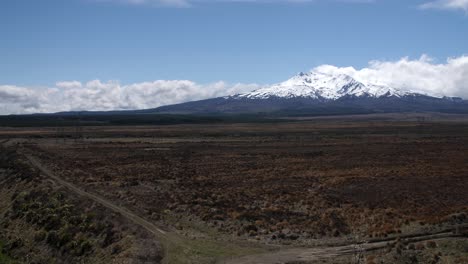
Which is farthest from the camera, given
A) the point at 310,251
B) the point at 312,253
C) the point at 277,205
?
the point at 277,205

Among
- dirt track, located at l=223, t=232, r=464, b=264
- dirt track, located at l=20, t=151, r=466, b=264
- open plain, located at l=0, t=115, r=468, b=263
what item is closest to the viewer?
dirt track, located at l=223, t=232, r=464, b=264

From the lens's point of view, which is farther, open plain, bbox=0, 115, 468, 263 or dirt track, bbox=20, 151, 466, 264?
open plain, bbox=0, 115, 468, 263

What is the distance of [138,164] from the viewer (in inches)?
2344

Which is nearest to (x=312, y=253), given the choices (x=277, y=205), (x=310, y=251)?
(x=310, y=251)

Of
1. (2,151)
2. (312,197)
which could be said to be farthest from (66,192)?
(2,151)

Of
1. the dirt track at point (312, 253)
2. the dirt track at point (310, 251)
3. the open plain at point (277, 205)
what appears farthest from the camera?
the open plain at point (277, 205)

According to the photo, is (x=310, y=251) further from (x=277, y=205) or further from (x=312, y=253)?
(x=277, y=205)

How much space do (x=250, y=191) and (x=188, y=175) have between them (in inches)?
443

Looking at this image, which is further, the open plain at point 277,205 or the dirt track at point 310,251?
the open plain at point 277,205

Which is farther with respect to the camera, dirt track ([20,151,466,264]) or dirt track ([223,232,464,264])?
dirt track ([20,151,466,264])

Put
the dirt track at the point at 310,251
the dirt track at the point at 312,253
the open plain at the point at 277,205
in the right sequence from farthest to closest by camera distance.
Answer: the open plain at the point at 277,205, the dirt track at the point at 310,251, the dirt track at the point at 312,253

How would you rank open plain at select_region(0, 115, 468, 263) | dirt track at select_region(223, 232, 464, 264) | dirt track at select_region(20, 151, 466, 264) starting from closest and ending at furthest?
1. dirt track at select_region(223, 232, 464, 264)
2. dirt track at select_region(20, 151, 466, 264)
3. open plain at select_region(0, 115, 468, 263)

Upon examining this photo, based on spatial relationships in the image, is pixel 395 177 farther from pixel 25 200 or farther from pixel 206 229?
pixel 25 200

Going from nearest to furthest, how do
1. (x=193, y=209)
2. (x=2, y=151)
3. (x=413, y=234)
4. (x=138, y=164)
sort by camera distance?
(x=413, y=234), (x=193, y=209), (x=138, y=164), (x=2, y=151)
